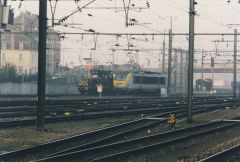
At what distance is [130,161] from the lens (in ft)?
30.4

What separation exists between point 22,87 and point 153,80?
17299 mm

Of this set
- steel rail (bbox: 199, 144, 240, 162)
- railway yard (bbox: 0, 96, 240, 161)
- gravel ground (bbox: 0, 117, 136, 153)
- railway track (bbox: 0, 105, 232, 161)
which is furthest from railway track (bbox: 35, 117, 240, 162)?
gravel ground (bbox: 0, 117, 136, 153)

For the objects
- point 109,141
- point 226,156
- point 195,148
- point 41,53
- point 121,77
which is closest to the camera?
point 226,156

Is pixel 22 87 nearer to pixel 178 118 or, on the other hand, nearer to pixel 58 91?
pixel 58 91

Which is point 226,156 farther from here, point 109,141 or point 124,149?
point 109,141

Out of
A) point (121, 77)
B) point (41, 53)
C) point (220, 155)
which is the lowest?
point (220, 155)

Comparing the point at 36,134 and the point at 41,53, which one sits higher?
the point at 41,53

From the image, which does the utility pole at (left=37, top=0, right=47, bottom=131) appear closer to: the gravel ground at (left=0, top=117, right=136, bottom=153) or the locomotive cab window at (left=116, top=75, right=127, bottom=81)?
the gravel ground at (left=0, top=117, right=136, bottom=153)

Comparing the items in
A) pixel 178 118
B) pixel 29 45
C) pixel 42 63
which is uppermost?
pixel 29 45

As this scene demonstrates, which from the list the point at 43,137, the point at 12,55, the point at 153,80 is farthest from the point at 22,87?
the point at 12,55

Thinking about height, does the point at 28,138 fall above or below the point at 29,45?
below

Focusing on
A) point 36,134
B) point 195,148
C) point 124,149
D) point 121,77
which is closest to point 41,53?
point 36,134

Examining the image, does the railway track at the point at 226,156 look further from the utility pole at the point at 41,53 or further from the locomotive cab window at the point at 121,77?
the locomotive cab window at the point at 121,77

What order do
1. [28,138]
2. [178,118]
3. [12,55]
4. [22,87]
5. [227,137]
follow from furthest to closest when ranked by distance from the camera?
[12,55], [22,87], [178,118], [227,137], [28,138]
